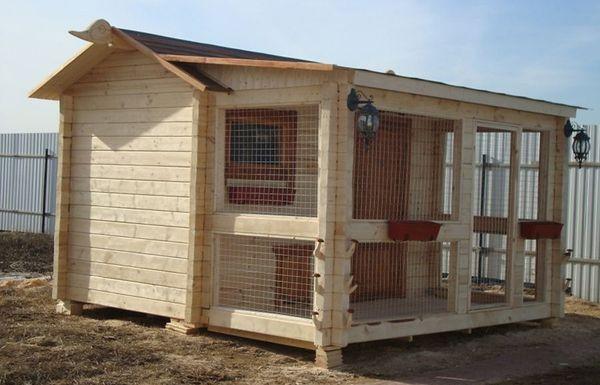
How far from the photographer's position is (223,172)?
888cm

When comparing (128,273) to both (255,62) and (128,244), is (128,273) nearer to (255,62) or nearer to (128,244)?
(128,244)

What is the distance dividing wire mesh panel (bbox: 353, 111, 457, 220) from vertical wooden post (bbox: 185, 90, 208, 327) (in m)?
2.08

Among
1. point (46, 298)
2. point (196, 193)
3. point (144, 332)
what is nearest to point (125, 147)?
point (196, 193)

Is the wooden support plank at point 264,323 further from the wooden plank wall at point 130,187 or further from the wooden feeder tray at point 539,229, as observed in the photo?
the wooden feeder tray at point 539,229

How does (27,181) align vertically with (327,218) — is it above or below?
above

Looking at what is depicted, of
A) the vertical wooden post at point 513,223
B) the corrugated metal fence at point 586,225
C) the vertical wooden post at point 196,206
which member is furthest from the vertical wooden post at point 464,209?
the corrugated metal fence at point 586,225

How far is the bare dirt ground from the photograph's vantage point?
7188mm

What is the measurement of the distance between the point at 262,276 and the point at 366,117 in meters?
2.66

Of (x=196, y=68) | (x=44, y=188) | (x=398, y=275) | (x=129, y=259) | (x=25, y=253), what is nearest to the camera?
(x=196, y=68)

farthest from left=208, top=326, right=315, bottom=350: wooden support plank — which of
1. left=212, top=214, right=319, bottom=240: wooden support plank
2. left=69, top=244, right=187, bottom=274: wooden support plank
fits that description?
left=212, top=214, right=319, bottom=240: wooden support plank

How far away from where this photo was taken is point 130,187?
31.3 feet

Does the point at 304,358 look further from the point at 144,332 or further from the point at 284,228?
the point at 144,332

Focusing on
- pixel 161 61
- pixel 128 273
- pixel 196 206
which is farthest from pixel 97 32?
pixel 128 273

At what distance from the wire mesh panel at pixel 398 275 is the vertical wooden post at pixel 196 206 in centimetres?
205
